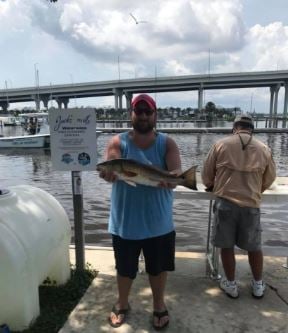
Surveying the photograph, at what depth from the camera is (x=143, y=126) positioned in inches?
133

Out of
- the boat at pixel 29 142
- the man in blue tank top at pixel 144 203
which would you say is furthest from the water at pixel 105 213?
the boat at pixel 29 142

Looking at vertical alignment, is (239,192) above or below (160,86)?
below

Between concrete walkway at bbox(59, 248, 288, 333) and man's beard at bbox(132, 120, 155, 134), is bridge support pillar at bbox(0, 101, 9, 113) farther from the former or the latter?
man's beard at bbox(132, 120, 155, 134)

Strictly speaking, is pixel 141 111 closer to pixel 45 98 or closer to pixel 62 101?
pixel 45 98

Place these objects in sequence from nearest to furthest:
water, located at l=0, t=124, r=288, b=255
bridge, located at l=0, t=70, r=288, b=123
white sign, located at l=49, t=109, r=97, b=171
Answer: white sign, located at l=49, t=109, r=97, b=171 < water, located at l=0, t=124, r=288, b=255 < bridge, located at l=0, t=70, r=288, b=123

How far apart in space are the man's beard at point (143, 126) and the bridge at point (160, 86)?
8928 cm

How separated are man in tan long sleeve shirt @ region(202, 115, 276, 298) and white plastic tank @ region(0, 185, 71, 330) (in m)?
1.64

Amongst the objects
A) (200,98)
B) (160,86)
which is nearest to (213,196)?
(160,86)

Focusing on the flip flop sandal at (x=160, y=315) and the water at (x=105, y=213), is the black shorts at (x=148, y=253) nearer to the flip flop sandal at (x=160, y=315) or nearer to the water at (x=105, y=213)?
the flip flop sandal at (x=160, y=315)

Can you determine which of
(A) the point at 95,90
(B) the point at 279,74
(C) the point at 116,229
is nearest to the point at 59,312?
(C) the point at 116,229

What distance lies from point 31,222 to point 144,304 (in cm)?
137

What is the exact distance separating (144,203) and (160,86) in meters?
92.5

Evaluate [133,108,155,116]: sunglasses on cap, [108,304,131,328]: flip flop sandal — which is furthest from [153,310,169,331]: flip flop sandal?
[133,108,155,116]: sunglasses on cap

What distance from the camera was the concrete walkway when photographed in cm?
357
